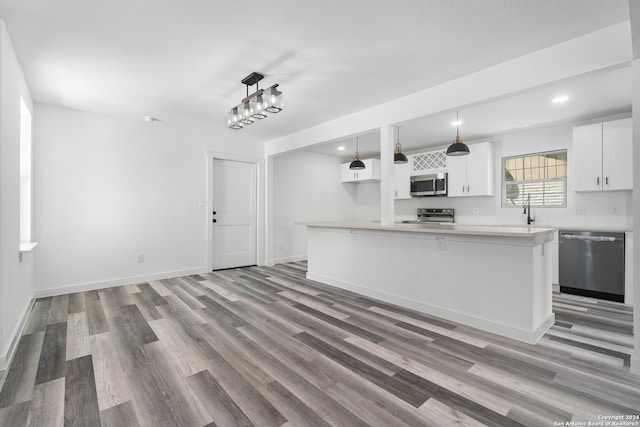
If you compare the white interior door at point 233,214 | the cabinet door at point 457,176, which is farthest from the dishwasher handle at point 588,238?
the white interior door at point 233,214

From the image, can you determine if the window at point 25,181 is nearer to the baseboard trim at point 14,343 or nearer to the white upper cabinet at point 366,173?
the baseboard trim at point 14,343

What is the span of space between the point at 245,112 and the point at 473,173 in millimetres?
4080

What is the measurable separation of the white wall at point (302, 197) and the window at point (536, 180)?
2860 mm

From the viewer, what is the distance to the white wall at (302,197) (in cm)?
624

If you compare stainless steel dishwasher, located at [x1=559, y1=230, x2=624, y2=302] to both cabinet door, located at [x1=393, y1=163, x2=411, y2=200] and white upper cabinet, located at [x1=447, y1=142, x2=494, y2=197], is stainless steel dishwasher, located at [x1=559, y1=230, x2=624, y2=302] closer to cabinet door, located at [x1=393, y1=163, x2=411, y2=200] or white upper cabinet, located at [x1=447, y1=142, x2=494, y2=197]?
white upper cabinet, located at [x1=447, y1=142, x2=494, y2=197]

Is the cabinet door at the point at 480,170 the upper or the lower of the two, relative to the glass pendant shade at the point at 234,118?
lower

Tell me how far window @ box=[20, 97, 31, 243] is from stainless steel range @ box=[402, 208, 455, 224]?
19.6ft

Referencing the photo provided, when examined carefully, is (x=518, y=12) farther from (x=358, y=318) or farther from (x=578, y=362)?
(x=358, y=318)

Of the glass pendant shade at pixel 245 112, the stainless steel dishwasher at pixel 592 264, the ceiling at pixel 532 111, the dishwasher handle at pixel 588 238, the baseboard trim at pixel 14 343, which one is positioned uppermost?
the ceiling at pixel 532 111

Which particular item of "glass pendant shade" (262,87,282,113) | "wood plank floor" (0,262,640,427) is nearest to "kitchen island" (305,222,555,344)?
"wood plank floor" (0,262,640,427)

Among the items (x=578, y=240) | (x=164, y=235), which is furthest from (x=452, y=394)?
(x=164, y=235)

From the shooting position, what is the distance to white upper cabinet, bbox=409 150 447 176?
5.77 m

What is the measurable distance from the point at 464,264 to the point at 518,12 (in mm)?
2055

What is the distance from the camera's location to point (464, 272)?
2.92m
